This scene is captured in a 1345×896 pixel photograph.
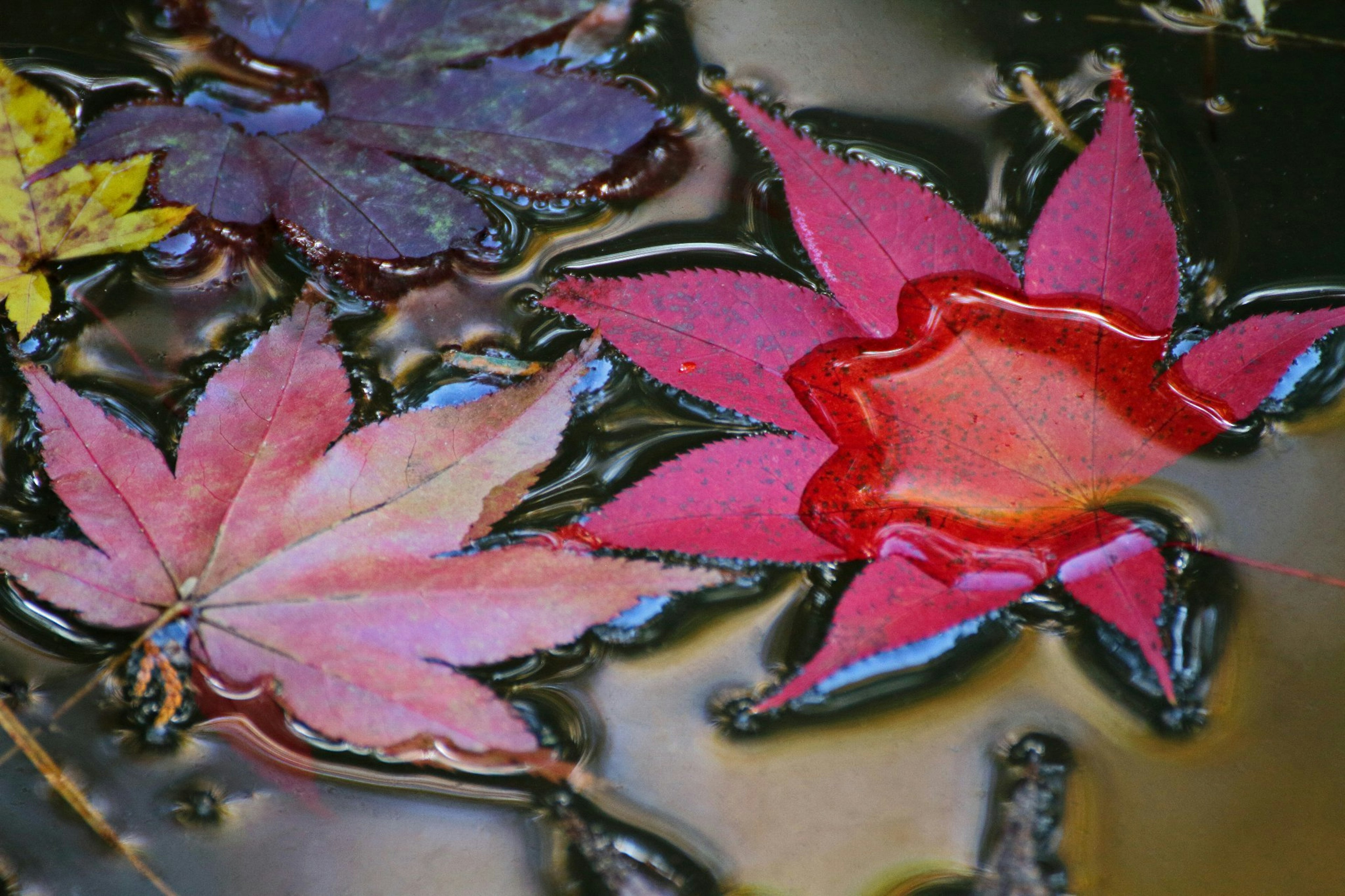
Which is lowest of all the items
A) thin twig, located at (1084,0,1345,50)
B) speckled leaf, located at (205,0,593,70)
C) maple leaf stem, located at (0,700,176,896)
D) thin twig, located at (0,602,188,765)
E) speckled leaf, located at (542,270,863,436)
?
maple leaf stem, located at (0,700,176,896)

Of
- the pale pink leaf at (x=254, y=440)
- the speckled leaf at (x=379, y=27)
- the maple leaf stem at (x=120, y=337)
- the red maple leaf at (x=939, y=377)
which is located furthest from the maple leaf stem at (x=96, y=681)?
the speckled leaf at (x=379, y=27)

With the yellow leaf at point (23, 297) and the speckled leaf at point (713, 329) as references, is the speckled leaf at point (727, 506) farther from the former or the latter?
the yellow leaf at point (23, 297)

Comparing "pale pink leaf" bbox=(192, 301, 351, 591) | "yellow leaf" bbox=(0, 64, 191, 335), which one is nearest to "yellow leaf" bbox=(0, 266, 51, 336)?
"yellow leaf" bbox=(0, 64, 191, 335)

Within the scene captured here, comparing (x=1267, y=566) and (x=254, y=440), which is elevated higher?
(x=1267, y=566)

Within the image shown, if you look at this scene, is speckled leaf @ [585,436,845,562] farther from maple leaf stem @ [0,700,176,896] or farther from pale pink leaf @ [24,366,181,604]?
maple leaf stem @ [0,700,176,896]

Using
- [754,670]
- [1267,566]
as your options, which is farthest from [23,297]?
[1267,566]

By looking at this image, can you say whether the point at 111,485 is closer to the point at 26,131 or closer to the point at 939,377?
the point at 26,131

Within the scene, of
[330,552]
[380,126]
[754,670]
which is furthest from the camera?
[380,126]
